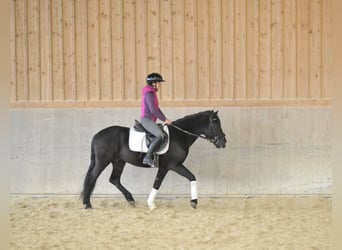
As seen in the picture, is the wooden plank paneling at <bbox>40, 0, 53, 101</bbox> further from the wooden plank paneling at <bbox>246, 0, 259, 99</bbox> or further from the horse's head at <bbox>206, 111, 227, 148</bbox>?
the wooden plank paneling at <bbox>246, 0, 259, 99</bbox>

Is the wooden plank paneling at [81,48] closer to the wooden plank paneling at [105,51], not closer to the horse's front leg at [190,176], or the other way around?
the wooden plank paneling at [105,51]

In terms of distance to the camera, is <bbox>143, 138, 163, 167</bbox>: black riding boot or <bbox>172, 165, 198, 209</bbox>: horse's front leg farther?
<bbox>172, 165, 198, 209</bbox>: horse's front leg

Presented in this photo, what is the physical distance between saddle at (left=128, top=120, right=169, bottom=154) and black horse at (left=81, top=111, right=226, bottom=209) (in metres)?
0.07

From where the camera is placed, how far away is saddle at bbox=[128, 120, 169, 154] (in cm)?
524

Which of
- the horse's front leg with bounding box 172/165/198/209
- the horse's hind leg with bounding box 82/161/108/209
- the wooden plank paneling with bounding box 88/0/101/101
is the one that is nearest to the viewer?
the horse's front leg with bounding box 172/165/198/209

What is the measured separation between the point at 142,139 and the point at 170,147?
34 cm

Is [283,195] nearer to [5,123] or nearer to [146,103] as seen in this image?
[146,103]

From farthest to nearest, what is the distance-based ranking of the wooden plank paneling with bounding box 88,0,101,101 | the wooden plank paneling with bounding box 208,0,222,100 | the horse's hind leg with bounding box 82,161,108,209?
the wooden plank paneling with bounding box 88,0,101,101
the wooden plank paneling with bounding box 208,0,222,100
the horse's hind leg with bounding box 82,161,108,209

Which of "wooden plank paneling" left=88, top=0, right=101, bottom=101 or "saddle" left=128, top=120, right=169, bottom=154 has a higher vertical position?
"wooden plank paneling" left=88, top=0, right=101, bottom=101

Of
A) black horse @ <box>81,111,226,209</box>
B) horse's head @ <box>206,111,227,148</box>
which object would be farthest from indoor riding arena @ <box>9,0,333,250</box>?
horse's head @ <box>206,111,227,148</box>

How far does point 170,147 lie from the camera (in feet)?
17.4

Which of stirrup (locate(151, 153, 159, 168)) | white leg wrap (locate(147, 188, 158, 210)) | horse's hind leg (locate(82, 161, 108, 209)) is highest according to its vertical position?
stirrup (locate(151, 153, 159, 168))

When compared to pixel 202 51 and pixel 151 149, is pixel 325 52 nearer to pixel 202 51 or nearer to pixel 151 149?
pixel 202 51

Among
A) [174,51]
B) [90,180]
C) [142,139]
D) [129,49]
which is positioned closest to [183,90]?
[174,51]
